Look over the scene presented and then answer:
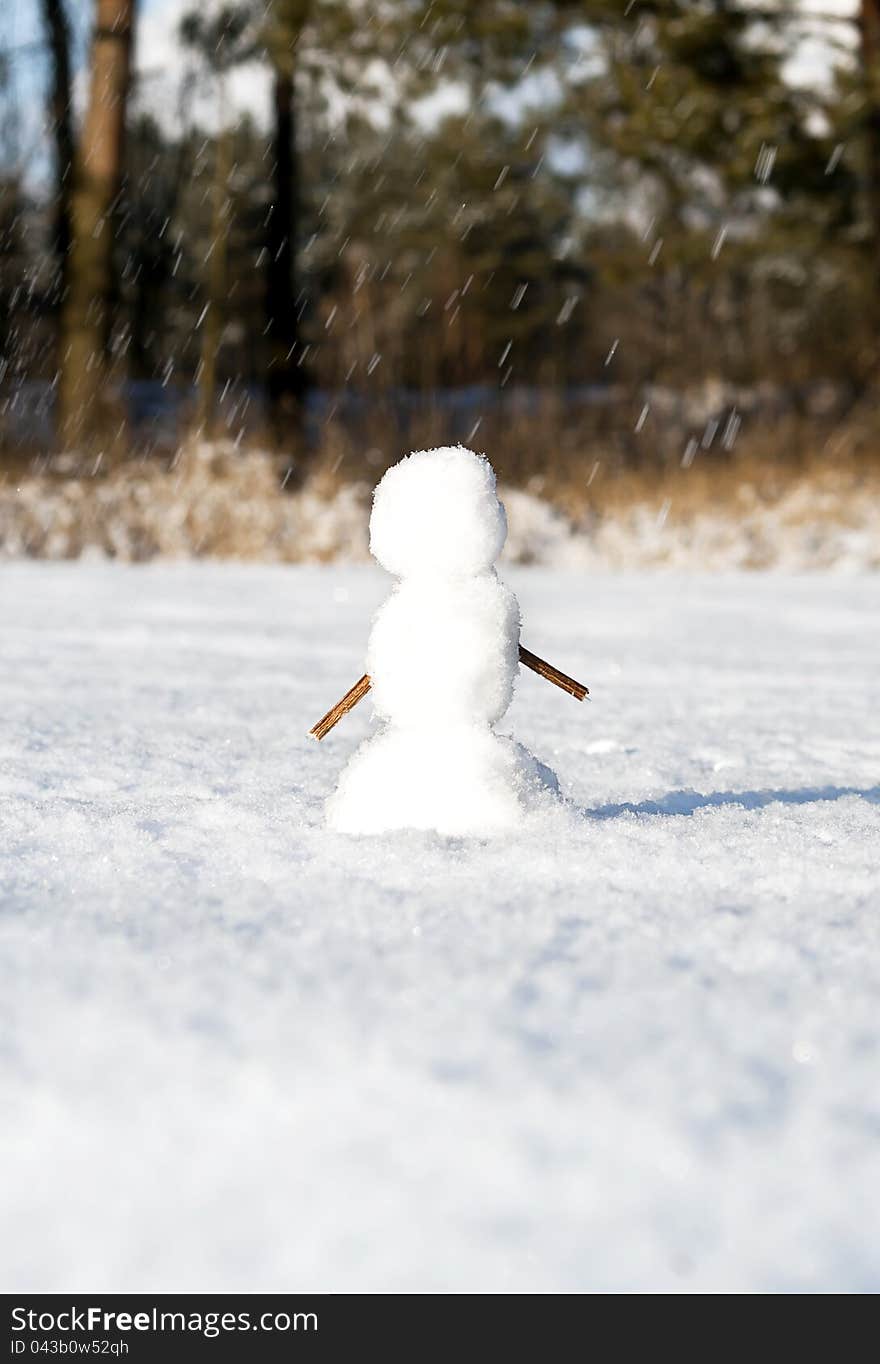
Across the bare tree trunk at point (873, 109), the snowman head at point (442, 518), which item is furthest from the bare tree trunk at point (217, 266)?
the snowman head at point (442, 518)

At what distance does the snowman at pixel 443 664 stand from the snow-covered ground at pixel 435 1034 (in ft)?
0.22

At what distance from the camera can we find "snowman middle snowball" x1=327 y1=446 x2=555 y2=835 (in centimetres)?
182

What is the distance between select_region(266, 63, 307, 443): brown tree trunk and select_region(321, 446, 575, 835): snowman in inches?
380

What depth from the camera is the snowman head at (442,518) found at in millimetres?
1818

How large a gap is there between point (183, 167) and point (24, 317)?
10.3 feet

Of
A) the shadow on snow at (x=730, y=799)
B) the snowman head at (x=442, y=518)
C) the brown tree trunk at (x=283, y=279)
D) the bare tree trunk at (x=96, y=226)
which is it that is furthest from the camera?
the brown tree trunk at (x=283, y=279)

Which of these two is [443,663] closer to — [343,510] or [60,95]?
[343,510]

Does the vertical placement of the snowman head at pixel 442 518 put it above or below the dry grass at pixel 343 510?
above

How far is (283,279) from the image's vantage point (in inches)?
469

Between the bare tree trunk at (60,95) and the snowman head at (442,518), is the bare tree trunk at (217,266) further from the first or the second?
the snowman head at (442,518)

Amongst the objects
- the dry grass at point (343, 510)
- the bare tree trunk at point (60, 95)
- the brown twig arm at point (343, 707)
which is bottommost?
the dry grass at point (343, 510)

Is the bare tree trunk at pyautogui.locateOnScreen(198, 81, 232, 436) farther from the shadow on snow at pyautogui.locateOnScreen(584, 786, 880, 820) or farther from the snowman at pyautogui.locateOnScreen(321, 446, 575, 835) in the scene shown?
the snowman at pyautogui.locateOnScreen(321, 446, 575, 835)
